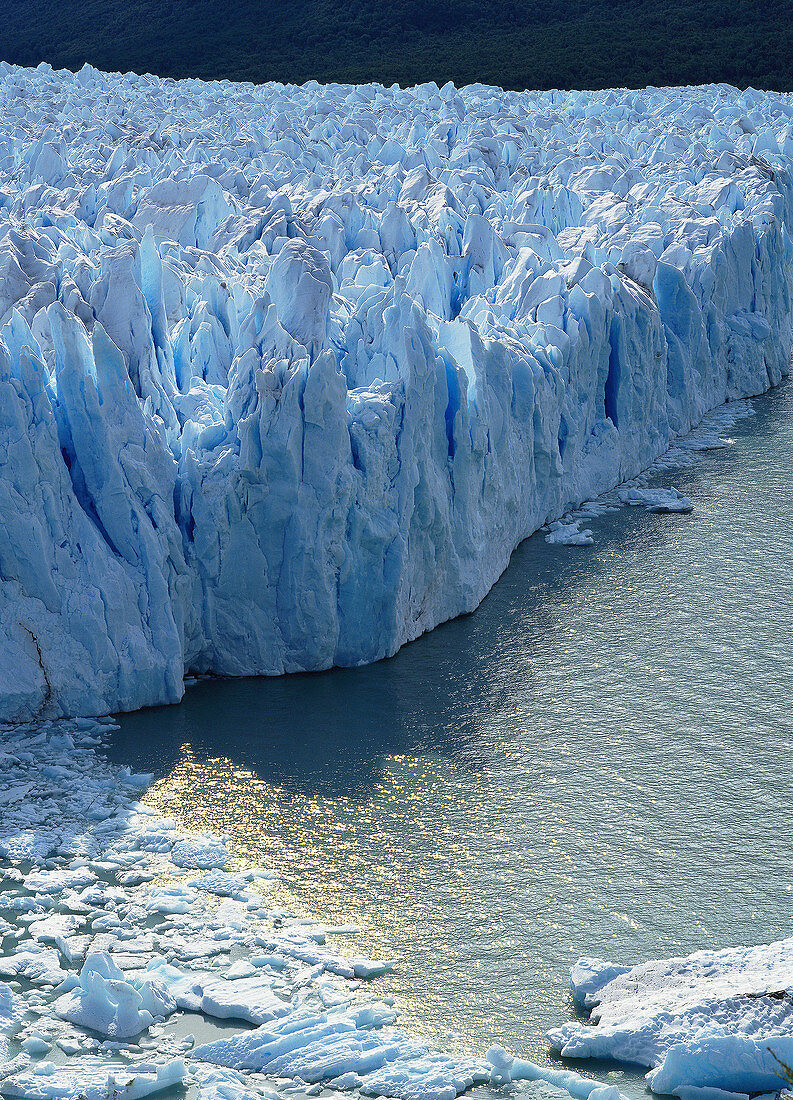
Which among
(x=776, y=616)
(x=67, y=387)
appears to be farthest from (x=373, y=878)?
(x=776, y=616)

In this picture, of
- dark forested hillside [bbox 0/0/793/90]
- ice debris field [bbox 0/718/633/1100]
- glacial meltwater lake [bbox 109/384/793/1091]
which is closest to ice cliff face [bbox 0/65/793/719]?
glacial meltwater lake [bbox 109/384/793/1091]

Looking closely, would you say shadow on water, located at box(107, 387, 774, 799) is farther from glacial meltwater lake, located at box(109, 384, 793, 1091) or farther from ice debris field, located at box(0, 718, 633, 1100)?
ice debris field, located at box(0, 718, 633, 1100)

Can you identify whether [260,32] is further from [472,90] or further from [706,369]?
[706,369]

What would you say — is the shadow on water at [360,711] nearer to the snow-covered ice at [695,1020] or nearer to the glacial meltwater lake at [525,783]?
the glacial meltwater lake at [525,783]

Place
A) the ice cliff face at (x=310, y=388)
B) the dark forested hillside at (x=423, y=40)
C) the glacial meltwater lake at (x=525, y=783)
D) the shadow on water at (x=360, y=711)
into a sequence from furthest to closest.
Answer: the dark forested hillside at (x=423, y=40) < the ice cliff face at (x=310, y=388) < the shadow on water at (x=360, y=711) < the glacial meltwater lake at (x=525, y=783)

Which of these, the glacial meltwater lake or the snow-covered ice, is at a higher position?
the glacial meltwater lake

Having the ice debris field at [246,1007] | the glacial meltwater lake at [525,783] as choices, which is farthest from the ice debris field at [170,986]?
the glacial meltwater lake at [525,783]
